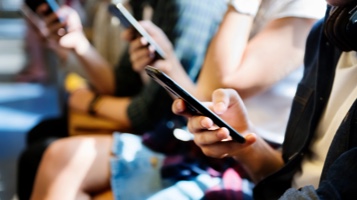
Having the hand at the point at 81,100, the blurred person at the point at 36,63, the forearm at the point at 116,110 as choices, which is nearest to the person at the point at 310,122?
the forearm at the point at 116,110

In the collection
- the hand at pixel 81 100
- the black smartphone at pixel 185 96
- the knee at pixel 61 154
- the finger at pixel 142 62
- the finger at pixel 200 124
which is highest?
the black smartphone at pixel 185 96

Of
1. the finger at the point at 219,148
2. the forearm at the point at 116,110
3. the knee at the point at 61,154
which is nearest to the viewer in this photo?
the finger at the point at 219,148

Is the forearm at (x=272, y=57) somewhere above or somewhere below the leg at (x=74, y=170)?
above

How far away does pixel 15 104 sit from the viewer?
2.91m

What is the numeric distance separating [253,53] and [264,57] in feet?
0.08

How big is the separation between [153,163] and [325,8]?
18.1 inches

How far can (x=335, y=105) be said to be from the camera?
756mm

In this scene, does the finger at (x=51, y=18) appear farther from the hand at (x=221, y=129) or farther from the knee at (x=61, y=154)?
the hand at (x=221, y=129)

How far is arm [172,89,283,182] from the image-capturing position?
0.72 m

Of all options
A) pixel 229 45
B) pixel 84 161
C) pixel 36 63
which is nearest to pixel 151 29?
pixel 229 45

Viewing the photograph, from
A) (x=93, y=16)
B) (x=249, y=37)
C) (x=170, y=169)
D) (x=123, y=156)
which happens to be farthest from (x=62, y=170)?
(x=93, y=16)

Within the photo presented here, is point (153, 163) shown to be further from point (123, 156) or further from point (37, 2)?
point (37, 2)

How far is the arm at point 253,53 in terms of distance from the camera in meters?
0.88

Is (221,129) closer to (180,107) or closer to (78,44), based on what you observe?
(180,107)
